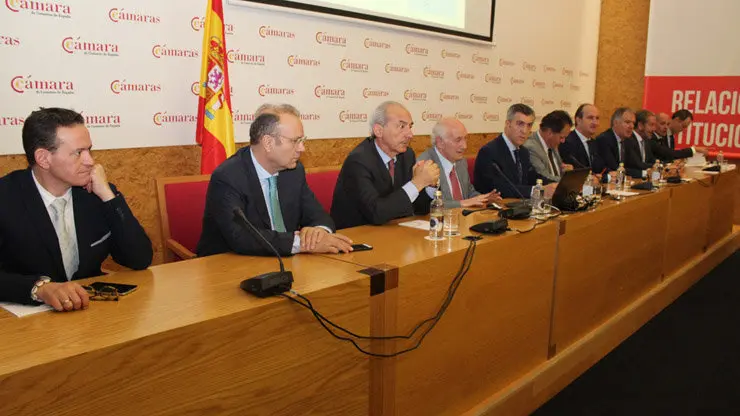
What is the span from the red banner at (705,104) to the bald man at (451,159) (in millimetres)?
5002

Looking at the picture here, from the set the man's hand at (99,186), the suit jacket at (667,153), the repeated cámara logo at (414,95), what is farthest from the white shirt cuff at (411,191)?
the suit jacket at (667,153)

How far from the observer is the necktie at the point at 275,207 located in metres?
2.25

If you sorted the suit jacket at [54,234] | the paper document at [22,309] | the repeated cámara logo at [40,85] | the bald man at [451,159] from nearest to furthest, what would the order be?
the paper document at [22,309]
the suit jacket at [54,234]
the repeated cámara logo at [40,85]
the bald man at [451,159]

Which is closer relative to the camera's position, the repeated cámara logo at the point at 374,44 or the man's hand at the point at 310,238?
the man's hand at the point at 310,238

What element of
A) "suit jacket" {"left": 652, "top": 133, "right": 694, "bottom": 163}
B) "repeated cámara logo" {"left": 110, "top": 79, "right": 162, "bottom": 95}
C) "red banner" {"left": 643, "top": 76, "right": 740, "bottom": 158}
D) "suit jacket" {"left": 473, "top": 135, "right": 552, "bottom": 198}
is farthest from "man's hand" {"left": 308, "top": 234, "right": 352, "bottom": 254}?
"red banner" {"left": 643, "top": 76, "right": 740, "bottom": 158}

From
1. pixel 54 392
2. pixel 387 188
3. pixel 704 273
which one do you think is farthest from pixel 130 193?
pixel 704 273

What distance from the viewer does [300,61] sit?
11.9 feet

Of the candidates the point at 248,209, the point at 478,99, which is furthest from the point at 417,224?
the point at 478,99

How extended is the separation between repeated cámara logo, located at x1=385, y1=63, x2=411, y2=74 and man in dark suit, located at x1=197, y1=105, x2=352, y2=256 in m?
2.06

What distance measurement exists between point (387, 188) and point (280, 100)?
117cm

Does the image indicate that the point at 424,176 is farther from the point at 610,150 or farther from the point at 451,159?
the point at 610,150

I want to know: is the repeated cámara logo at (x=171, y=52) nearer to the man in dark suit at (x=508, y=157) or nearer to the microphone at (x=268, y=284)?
the man in dark suit at (x=508, y=157)

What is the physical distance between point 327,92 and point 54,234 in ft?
7.85

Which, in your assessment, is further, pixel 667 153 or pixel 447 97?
pixel 667 153
